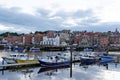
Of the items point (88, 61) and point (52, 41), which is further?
point (52, 41)

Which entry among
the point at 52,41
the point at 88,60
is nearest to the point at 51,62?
the point at 88,60

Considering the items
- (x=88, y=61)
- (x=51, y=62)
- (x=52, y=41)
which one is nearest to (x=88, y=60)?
(x=88, y=61)

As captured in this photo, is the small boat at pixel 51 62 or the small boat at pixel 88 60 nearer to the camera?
the small boat at pixel 51 62

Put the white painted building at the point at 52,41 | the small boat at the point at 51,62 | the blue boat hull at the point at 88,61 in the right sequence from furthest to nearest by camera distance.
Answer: the white painted building at the point at 52,41, the blue boat hull at the point at 88,61, the small boat at the point at 51,62

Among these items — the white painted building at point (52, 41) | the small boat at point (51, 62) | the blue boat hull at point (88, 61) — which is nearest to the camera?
the small boat at point (51, 62)

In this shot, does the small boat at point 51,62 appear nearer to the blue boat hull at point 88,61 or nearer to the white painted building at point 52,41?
the blue boat hull at point 88,61

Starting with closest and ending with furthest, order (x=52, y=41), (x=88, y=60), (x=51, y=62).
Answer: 1. (x=51, y=62)
2. (x=88, y=60)
3. (x=52, y=41)

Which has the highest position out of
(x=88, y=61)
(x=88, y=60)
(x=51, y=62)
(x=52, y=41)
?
(x=52, y=41)

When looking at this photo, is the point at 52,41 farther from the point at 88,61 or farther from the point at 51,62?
the point at 51,62

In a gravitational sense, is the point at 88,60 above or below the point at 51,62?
below

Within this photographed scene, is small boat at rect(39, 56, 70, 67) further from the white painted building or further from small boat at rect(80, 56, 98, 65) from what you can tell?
the white painted building

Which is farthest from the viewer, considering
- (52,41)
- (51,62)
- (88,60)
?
(52,41)

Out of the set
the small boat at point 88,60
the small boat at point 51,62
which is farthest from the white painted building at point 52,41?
the small boat at point 51,62

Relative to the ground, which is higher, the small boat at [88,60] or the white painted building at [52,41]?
the white painted building at [52,41]
